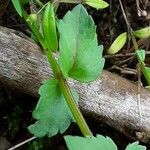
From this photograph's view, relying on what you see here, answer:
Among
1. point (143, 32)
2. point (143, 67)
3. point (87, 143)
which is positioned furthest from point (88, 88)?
point (87, 143)

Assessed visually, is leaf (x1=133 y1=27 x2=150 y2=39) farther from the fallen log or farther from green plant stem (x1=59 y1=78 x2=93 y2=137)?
green plant stem (x1=59 y1=78 x2=93 y2=137)

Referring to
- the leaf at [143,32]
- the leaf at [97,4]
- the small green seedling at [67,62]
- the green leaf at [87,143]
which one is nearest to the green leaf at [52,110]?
the small green seedling at [67,62]

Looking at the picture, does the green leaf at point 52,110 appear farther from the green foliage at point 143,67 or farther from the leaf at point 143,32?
the leaf at point 143,32

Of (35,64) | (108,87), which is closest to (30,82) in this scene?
(35,64)

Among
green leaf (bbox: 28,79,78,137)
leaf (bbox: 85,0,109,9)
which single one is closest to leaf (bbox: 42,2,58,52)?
green leaf (bbox: 28,79,78,137)

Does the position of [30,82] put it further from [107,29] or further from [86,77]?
[107,29]

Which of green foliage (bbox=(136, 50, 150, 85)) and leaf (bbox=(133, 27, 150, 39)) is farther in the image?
leaf (bbox=(133, 27, 150, 39))

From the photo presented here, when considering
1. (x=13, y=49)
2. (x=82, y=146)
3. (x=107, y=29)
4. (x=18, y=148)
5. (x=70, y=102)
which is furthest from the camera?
(x=107, y=29)
